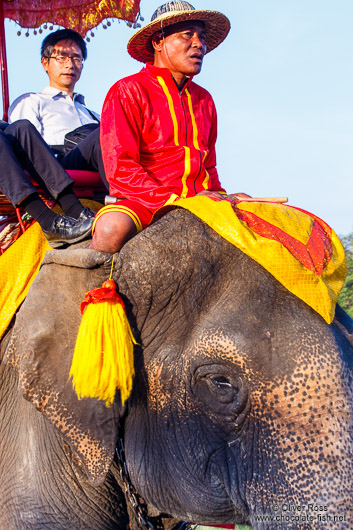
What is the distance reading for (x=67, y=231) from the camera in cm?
257

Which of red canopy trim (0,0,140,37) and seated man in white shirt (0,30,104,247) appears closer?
seated man in white shirt (0,30,104,247)

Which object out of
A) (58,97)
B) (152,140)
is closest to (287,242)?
(152,140)

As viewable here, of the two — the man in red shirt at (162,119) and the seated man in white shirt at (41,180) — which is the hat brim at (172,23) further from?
the seated man in white shirt at (41,180)

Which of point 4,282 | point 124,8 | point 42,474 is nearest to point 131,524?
point 42,474

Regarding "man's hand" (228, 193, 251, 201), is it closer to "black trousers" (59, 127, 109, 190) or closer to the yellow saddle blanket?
the yellow saddle blanket

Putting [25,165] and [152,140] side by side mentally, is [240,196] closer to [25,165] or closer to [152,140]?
[152,140]

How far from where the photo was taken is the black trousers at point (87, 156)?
9.93 feet

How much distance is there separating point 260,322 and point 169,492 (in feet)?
2.05

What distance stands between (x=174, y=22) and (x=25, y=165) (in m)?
0.81

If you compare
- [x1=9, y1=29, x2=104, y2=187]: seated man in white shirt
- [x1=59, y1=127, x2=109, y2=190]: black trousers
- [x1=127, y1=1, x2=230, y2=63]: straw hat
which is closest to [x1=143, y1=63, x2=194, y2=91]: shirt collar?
[x1=127, y1=1, x2=230, y2=63]: straw hat

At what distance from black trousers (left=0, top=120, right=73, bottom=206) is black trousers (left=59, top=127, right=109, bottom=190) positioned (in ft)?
0.78

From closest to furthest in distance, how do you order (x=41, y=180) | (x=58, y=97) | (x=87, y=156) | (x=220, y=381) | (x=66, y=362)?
1. (x=220, y=381)
2. (x=66, y=362)
3. (x=41, y=180)
4. (x=87, y=156)
5. (x=58, y=97)

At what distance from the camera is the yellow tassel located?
2.15 metres

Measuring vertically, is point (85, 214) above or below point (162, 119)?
below
